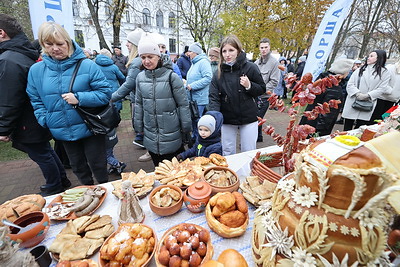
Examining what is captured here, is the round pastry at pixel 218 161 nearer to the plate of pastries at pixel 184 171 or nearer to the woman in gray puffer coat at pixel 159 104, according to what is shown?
the plate of pastries at pixel 184 171

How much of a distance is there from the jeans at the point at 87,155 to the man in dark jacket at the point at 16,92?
46 cm

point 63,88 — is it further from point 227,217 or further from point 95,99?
point 227,217

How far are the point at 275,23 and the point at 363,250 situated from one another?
348 inches

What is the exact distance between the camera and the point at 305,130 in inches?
49.6

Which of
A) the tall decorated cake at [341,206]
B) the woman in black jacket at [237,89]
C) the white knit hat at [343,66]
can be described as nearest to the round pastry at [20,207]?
the tall decorated cake at [341,206]

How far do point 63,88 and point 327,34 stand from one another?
3264 mm

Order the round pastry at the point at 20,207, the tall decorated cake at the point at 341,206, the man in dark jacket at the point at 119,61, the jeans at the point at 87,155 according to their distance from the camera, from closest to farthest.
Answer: the tall decorated cake at the point at 341,206
the round pastry at the point at 20,207
the jeans at the point at 87,155
the man in dark jacket at the point at 119,61

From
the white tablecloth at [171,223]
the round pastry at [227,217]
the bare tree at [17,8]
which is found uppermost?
the bare tree at [17,8]

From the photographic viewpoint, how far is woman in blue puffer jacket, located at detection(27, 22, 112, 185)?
1793mm

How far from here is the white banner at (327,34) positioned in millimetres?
2473

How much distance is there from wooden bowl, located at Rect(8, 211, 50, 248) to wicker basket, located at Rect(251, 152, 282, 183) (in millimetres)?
1421

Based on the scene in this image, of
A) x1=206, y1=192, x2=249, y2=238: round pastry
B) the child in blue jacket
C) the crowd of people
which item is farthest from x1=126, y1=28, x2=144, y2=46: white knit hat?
x1=206, y1=192, x2=249, y2=238: round pastry

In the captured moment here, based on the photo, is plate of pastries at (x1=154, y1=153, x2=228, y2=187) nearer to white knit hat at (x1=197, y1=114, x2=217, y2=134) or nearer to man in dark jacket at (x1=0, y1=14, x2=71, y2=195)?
white knit hat at (x1=197, y1=114, x2=217, y2=134)

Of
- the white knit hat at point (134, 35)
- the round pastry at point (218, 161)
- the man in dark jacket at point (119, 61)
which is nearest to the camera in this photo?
the round pastry at point (218, 161)
